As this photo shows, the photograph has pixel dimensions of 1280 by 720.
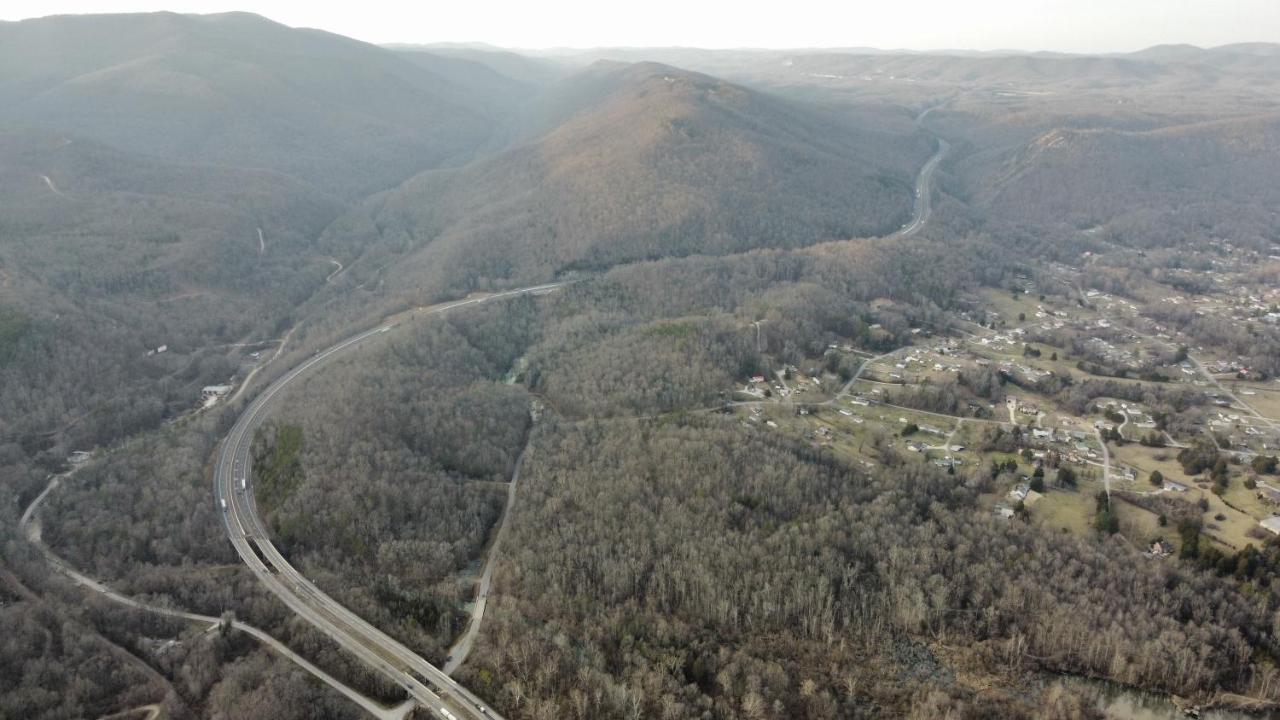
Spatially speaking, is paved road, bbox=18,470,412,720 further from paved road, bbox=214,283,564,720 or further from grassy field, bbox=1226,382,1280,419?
grassy field, bbox=1226,382,1280,419

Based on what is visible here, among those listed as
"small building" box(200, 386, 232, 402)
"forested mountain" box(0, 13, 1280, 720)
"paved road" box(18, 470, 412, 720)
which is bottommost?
"small building" box(200, 386, 232, 402)

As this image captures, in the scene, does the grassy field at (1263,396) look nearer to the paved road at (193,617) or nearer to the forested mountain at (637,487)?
the forested mountain at (637,487)

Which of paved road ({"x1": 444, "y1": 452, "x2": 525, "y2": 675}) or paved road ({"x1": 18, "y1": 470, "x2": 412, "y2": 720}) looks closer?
paved road ({"x1": 18, "y1": 470, "x2": 412, "y2": 720})

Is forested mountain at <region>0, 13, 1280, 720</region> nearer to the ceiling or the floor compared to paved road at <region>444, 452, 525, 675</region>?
nearer to the ceiling

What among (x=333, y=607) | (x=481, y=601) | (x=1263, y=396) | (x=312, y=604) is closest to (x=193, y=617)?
(x=312, y=604)

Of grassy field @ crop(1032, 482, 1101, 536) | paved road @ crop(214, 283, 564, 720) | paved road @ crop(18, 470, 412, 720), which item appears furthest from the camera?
grassy field @ crop(1032, 482, 1101, 536)

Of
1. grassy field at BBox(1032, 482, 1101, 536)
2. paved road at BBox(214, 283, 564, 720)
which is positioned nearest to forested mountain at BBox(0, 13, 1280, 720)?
grassy field at BBox(1032, 482, 1101, 536)

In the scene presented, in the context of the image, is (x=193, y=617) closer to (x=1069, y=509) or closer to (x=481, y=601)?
(x=481, y=601)

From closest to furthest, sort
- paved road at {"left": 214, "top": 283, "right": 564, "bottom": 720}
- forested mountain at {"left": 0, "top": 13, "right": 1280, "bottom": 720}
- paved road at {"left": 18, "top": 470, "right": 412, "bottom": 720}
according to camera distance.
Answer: paved road at {"left": 18, "top": 470, "right": 412, "bottom": 720}, paved road at {"left": 214, "top": 283, "right": 564, "bottom": 720}, forested mountain at {"left": 0, "top": 13, "right": 1280, "bottom": 720}

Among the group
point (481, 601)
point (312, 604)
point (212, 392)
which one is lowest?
point (212, 392)

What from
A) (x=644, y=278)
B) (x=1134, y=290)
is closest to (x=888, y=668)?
(x=644, y=278)
